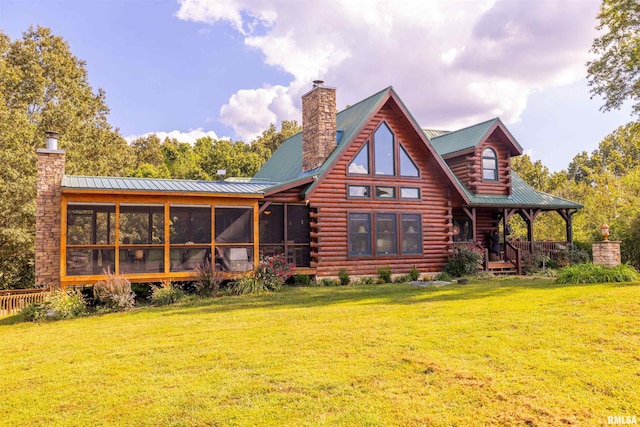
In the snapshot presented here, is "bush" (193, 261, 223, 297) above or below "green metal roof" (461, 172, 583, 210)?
below

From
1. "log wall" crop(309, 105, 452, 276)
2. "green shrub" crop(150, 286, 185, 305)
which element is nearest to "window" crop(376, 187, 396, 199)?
"log wall" crop(309, 105, 452, 276)

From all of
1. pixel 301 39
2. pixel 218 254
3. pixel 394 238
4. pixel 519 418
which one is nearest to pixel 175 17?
pixel 301 39

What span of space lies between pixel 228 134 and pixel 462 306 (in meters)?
44.3

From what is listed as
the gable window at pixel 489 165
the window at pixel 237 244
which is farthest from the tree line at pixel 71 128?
the window at pixel 237 244

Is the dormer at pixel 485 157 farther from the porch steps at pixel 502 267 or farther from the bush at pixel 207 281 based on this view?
the bush at pixel 207 281

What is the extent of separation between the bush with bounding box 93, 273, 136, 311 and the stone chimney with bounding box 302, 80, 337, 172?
8314 mm

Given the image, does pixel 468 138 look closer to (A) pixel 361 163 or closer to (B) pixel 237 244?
(A) pixel 361 163

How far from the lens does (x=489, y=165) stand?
21828mm

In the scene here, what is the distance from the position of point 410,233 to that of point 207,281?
8.40m

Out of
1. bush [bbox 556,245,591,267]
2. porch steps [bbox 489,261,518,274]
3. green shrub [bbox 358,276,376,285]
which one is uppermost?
bush [bbox 556,245,591,267]

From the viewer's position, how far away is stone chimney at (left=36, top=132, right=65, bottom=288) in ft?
43.5

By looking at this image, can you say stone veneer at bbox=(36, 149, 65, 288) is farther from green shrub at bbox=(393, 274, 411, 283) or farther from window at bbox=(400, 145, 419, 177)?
window at bbox=(400, 145, 419, 177)

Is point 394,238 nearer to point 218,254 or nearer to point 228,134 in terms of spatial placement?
point 218,254

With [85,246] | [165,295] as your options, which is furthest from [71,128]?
[165,295]
